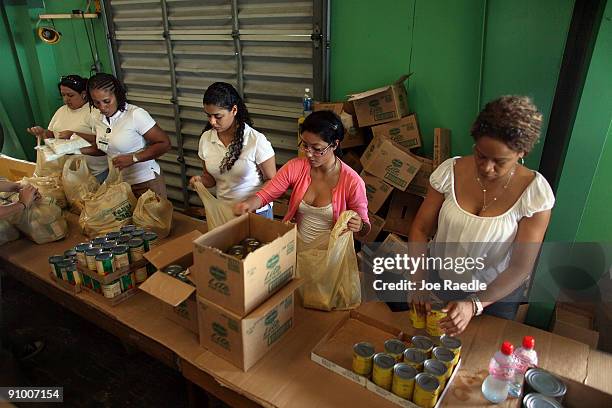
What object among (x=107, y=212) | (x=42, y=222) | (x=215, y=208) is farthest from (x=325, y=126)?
(x=42, y=222)

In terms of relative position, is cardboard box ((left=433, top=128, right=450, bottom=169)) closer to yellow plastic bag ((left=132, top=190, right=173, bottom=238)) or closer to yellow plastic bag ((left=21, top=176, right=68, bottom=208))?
yellow plastic bag ((left=132, top=190, right=173, bottom=238))

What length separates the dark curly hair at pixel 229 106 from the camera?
2105 mm

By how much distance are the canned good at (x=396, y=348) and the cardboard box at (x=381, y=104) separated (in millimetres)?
1863

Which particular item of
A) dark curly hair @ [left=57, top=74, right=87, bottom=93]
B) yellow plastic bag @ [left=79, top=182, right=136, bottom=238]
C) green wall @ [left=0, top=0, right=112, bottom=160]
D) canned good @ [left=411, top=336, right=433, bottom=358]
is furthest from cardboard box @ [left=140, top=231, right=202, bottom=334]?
green wall @ [left=0, top=0, right=112, bottom=160]

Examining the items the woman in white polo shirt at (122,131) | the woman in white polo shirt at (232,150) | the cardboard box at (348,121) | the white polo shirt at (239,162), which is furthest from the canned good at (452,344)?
the woman in white polo shirt at (122,131)

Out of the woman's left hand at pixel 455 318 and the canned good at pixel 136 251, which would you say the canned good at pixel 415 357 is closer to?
the woman's left hand at pixel 455 318

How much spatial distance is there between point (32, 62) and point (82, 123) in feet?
8.96

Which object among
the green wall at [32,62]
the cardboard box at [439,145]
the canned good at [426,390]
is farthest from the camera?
the green wall at [32,62]

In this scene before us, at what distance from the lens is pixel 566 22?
226 centimetres

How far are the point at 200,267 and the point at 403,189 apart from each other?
185cm

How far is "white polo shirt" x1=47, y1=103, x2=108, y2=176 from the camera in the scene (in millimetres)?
2857

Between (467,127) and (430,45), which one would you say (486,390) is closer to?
(467,127)

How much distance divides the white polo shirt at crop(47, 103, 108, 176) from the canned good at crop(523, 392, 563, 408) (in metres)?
2.91

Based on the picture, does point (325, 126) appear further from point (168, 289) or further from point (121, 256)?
point (121, 256)
